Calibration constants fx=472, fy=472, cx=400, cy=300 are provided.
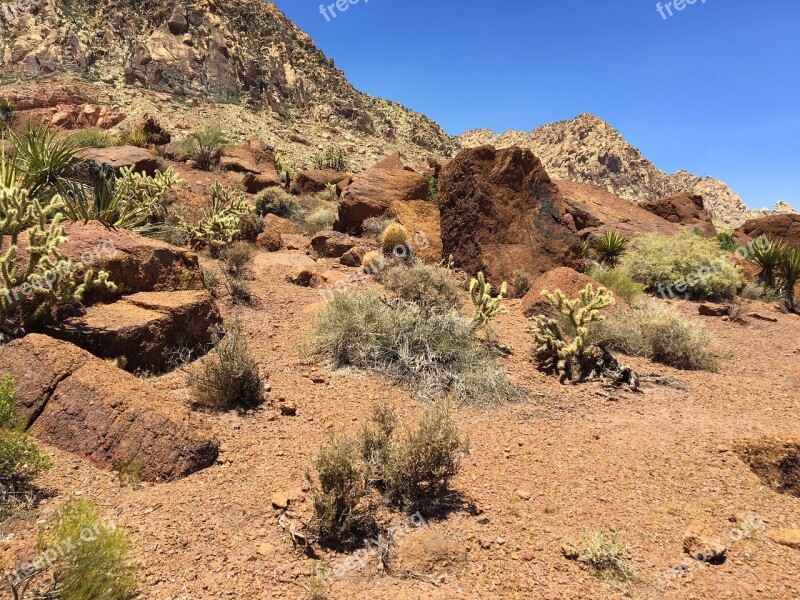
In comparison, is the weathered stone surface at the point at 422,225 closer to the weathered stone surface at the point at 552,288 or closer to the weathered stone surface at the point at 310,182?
the weathered stone surface at the point at 552,288

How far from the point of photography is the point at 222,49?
39688 mm

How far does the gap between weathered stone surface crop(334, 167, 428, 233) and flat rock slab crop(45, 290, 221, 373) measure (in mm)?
6786

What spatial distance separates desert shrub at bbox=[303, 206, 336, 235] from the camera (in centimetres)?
1295

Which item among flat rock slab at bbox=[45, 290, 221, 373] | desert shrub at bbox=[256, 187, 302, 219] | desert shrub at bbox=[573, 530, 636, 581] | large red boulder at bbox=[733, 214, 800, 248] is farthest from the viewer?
large red boulder at bbox=[733, 214, 800, 248]

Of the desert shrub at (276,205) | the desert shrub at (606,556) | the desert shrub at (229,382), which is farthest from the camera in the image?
the desert shrub at (276,205)

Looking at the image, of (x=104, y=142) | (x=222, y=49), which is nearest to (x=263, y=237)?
(x=104, y=142)

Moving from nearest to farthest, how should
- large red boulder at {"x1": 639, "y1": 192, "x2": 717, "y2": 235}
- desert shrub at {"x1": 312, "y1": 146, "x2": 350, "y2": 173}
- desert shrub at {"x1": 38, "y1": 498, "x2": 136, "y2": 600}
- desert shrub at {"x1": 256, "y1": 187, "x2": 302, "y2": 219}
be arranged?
desert shrub at {"x1": 38, "y1": 498, "x2": 136, "y2": 600} < desert shrub at {"x1": 256, "y1": 187, "x2": 302, "y2": 219} < large red boulder at {"x1": 639, "y1": 192, "x2": 717, "y2": 235} < desert shrub at {"x1": 312, "y1": 146, "x2": 350, "y2": 173}

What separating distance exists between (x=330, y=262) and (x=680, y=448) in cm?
738

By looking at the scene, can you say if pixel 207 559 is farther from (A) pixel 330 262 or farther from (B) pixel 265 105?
(B) pixel 265 105

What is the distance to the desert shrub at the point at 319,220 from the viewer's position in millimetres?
12953

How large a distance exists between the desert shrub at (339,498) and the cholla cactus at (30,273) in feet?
10.7

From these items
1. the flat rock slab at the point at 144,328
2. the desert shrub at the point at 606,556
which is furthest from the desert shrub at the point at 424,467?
the flat rock slab at the point at 144,328

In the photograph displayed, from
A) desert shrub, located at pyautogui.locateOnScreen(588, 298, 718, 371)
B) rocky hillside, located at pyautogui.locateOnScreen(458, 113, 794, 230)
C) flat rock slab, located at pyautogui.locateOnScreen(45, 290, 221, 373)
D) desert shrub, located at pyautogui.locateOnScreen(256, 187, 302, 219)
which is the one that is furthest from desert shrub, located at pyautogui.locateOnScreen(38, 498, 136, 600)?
rocky hillside, located at pyautogui.locateOnScreen(458, 113, 794, 230)

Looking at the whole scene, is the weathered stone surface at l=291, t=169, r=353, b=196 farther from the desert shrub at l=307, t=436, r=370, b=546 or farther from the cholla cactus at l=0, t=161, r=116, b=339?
the desert shrub at l=307, t=436, r=370, b=546
